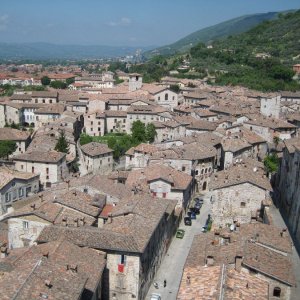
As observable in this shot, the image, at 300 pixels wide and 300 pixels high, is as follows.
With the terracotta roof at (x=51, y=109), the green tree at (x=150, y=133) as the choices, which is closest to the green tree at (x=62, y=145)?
the green tree at (x=150, y=133)

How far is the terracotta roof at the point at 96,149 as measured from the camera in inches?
2643

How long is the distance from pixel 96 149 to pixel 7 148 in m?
15.2

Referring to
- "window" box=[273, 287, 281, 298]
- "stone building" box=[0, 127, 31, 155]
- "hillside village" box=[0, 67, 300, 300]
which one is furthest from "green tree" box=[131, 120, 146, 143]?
"window" box=[273, 287, 281, 298]

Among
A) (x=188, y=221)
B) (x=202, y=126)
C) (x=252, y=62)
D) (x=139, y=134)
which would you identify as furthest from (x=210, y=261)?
(x=252, y=62)

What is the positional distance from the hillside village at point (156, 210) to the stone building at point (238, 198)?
0.10 meters

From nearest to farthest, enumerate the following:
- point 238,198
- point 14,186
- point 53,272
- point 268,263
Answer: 1. point 53,272
2. point 268,263
3. point 238,198
4. point 14,186

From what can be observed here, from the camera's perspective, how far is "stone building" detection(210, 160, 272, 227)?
42.3m

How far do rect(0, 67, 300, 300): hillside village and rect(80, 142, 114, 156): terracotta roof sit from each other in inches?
9.4

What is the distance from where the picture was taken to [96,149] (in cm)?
6831

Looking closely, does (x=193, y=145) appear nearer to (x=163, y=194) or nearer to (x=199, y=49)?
(x=163, y=194)

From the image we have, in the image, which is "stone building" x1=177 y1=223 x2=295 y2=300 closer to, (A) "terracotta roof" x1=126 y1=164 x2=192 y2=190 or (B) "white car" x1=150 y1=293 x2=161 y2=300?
(B) "white car" x1=150 y1=293 x2=161 y2=300

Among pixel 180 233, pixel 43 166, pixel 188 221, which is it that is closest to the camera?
pixel 180 233

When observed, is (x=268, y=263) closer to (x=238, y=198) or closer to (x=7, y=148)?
(x=238, y=198)

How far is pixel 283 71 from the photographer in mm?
131375
